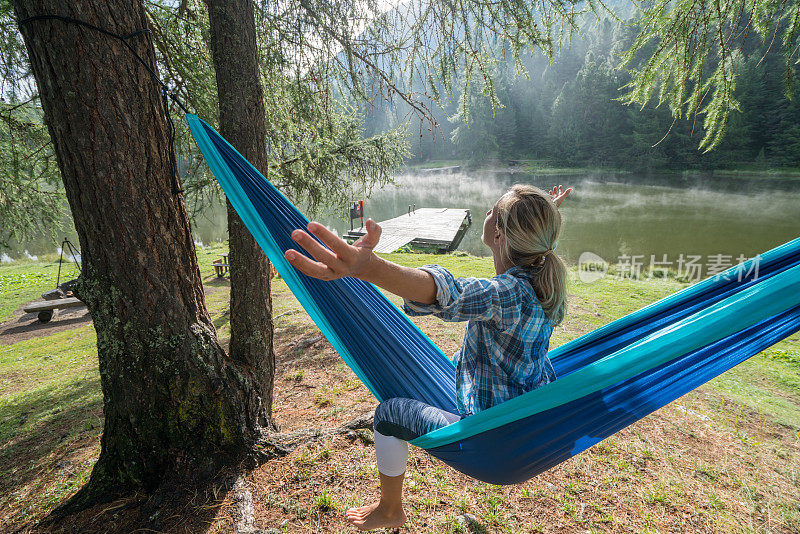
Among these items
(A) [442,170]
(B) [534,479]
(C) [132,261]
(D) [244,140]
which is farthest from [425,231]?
(A) [442,170]

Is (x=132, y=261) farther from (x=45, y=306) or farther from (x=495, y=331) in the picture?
(x=45, y=306)

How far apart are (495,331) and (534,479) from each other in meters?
0.99

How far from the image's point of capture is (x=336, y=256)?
0.66 meters

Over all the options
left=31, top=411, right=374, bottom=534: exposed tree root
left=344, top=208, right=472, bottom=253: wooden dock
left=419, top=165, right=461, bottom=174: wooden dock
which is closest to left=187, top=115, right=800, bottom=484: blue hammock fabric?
left=31, top=411, right=374, bottom=534: exposed tree root

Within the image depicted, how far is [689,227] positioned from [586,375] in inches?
558

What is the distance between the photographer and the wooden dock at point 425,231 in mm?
10234

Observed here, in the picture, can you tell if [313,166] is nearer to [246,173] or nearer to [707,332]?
[246,173]

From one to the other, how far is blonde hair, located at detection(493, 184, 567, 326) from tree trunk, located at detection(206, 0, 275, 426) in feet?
4.28

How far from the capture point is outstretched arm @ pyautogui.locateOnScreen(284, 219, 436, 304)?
2.08 feet

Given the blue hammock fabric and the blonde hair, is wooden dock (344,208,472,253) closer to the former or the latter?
the blue hammock fabric

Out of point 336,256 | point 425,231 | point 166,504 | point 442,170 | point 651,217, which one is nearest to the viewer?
point 336,256

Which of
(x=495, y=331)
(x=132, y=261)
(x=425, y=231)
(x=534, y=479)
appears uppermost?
(x=132, y=261)

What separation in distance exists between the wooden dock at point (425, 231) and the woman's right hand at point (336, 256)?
25.9 feet

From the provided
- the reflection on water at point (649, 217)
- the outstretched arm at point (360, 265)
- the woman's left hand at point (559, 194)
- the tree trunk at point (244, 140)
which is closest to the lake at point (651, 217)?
the reflection on water at point (649, 217)
